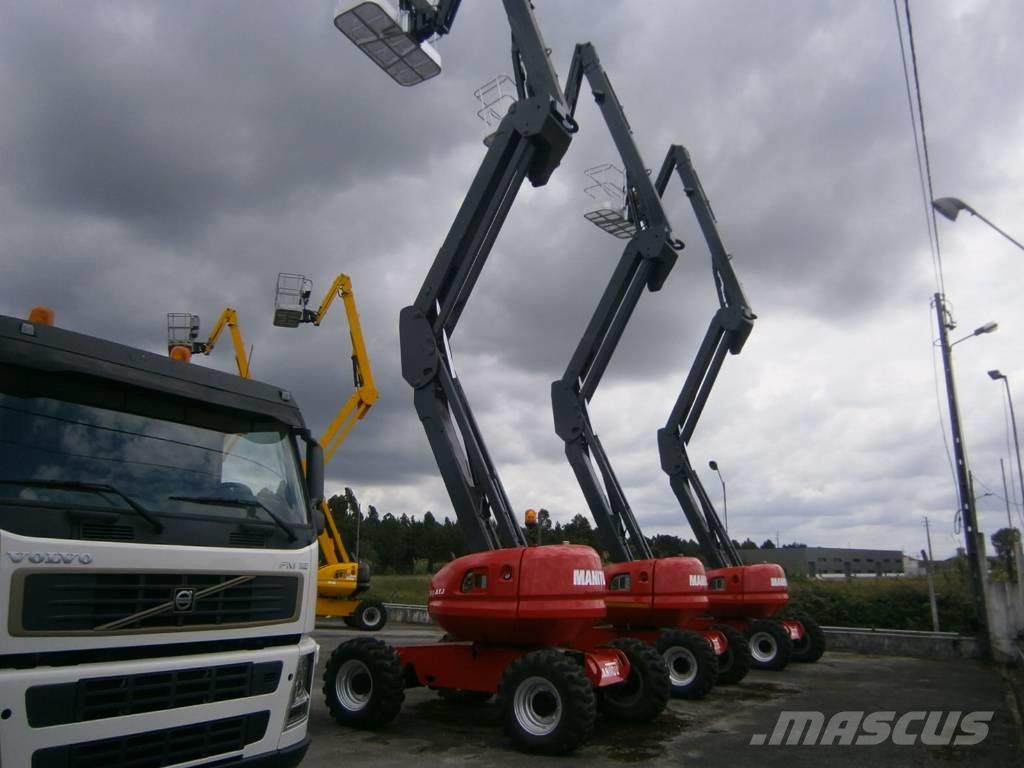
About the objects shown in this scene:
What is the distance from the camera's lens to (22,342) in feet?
13.5

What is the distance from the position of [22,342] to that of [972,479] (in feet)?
56.8

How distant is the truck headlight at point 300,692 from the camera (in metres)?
4.82

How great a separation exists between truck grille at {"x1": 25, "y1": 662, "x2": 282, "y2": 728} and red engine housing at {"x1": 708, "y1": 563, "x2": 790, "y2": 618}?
11005 millimetres

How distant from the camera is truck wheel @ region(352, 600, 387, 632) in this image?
65.2 ft

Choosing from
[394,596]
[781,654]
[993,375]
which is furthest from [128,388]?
[394,596]

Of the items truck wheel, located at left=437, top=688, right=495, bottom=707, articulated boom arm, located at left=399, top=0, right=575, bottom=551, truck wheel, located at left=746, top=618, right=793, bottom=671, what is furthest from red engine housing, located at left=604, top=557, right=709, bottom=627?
truck wheel, located at left=746, top=618, right=793, bottom=671

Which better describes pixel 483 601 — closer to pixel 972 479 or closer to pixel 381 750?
pixel 381 750

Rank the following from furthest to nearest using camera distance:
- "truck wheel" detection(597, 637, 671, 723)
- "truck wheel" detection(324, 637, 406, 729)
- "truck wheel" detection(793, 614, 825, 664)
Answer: "truck wheel" detection(793, 614, 825, 664) < "truck wheel" detection(597, 637, 671, 723) < "truck wheel" detection(324, 637, 406, 729)

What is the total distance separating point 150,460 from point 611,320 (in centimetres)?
1123

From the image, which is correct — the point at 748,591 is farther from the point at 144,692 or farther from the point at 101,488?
the point at 101,488

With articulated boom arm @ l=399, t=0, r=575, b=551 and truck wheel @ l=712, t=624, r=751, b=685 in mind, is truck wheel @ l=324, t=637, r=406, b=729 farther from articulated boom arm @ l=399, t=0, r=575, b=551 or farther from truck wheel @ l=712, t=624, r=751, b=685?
truck wheel @ l=712, t=624, r=751, b=685

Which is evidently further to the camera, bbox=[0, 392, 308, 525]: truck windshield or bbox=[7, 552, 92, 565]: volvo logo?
bbox=[0, 392, 308, 525]: truck windshield

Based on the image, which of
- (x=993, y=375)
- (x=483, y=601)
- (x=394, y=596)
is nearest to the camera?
(x=483, y=601)

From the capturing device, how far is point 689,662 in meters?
10.5
